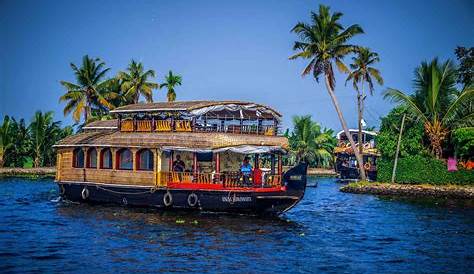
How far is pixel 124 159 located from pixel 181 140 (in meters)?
3.72

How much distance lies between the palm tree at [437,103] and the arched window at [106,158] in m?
20.3

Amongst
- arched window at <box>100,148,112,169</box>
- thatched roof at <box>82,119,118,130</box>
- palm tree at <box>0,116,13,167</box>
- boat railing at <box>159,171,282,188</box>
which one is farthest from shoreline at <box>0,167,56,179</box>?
boat railing at <box>159,171,282,188</box>

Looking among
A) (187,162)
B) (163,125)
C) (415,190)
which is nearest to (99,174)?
(163,125)

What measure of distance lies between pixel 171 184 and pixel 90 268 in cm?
992

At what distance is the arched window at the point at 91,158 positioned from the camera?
27.2m

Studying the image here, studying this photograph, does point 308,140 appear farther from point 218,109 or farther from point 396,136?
point 218,109

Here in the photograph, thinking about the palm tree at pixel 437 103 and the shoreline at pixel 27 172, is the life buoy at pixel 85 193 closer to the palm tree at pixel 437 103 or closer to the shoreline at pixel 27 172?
the palm tree at pixel 437 103

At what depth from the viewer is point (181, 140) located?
23703 millimetres

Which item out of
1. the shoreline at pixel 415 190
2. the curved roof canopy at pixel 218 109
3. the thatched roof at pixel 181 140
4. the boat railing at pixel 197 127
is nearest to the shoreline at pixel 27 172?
the thatched roof at pixel 181 140

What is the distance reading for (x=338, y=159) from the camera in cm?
6088

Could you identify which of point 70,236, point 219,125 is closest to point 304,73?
point 219,125

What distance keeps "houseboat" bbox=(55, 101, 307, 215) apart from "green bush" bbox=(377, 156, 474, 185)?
49.5 ft

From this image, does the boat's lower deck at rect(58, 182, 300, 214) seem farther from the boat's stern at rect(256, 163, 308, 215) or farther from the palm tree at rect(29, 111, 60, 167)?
the palm tree at rect(29, 111, 60, 167)

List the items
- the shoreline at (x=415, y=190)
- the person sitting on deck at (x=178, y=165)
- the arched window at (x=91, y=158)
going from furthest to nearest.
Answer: the shoreline at (x=415, y=190)
the arched window at (x=91, y=158)
the person sitting on deck at (x=178, y=165)
